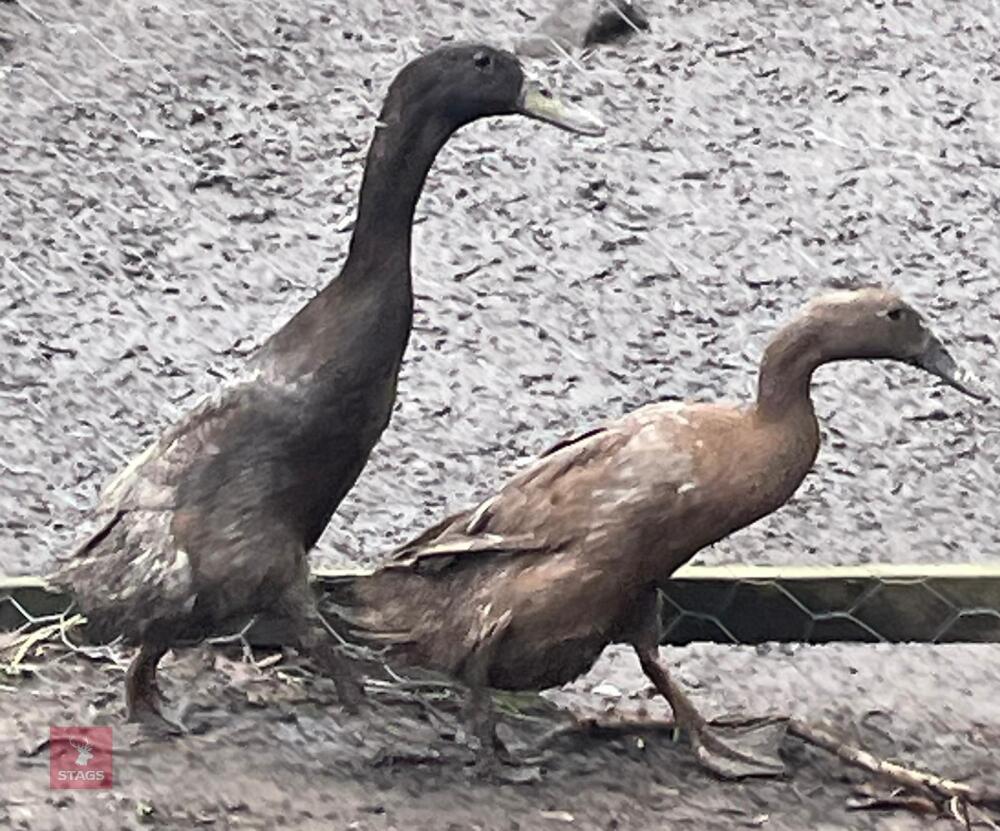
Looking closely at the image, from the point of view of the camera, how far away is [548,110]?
7.87 feet

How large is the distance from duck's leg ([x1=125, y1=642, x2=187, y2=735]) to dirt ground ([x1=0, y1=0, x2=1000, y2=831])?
3cm

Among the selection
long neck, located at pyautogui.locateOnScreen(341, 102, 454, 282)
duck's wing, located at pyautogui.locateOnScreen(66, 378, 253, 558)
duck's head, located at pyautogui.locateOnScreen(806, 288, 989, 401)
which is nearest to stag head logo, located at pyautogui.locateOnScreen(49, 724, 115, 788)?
duck's wing, located at pyautogui.locateOnScreen(66, 378, 253, 558)

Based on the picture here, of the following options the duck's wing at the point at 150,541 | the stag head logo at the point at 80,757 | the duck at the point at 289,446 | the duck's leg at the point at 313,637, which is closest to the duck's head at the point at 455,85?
the duck at the point at 289,446

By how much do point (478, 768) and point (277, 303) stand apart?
6.37 feet

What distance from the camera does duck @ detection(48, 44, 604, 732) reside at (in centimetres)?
230

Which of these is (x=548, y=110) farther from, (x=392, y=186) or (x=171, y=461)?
(x=171, y=461)

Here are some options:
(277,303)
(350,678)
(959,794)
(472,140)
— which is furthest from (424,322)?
(959,794)

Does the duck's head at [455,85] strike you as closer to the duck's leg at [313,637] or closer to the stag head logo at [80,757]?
the duck's leg at [313,637]

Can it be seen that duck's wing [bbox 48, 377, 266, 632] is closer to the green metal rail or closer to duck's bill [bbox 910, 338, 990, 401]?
the green metal rail

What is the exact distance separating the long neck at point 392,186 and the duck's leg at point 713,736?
52 centimetres

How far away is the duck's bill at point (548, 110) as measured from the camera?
238cm

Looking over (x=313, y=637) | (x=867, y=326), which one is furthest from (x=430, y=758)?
(x=867, y=326)

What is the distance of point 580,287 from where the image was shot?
13.6 ft

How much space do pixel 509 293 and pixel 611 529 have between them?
77.0 inches
